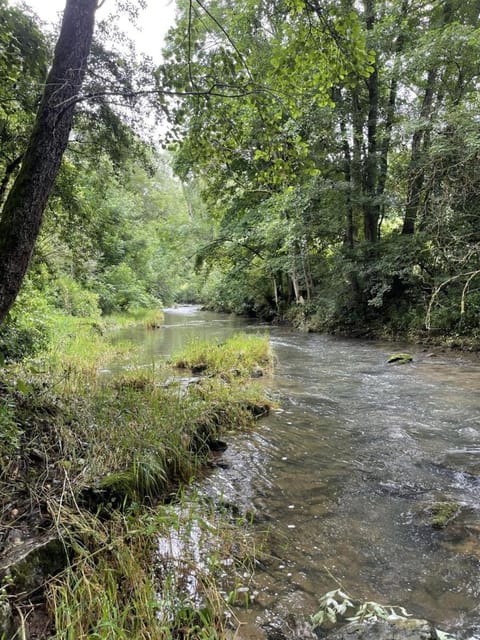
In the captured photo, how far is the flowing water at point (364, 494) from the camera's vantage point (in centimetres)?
254

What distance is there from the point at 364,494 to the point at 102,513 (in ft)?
8.16

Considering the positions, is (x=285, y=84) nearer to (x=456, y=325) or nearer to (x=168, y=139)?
(x=168, y=139)

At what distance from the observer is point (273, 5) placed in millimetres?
14406

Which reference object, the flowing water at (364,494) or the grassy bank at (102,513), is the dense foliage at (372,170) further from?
the flowing water at (364,494)

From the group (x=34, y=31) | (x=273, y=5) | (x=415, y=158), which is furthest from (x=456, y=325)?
(x=273, y=5)

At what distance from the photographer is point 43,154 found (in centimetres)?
319

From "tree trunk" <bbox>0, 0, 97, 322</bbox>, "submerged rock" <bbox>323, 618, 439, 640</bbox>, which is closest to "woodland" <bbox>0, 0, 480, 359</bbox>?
"tree trunk" <bbox>0, 0, 97, 322</bbox>

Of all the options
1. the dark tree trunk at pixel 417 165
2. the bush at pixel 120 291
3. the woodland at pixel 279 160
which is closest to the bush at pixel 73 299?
the woodland at pixel 279 160

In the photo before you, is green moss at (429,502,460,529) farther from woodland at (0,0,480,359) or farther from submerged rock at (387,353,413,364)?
submerged rock at (387,353,413,364)

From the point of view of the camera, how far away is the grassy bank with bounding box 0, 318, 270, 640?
2072mm

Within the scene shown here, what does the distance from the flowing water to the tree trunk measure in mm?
2801

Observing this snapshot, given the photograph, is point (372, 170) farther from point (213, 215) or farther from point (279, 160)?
point (279, 160)

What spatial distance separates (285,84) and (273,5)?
1409 cm

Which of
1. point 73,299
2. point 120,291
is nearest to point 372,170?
point 73,299
